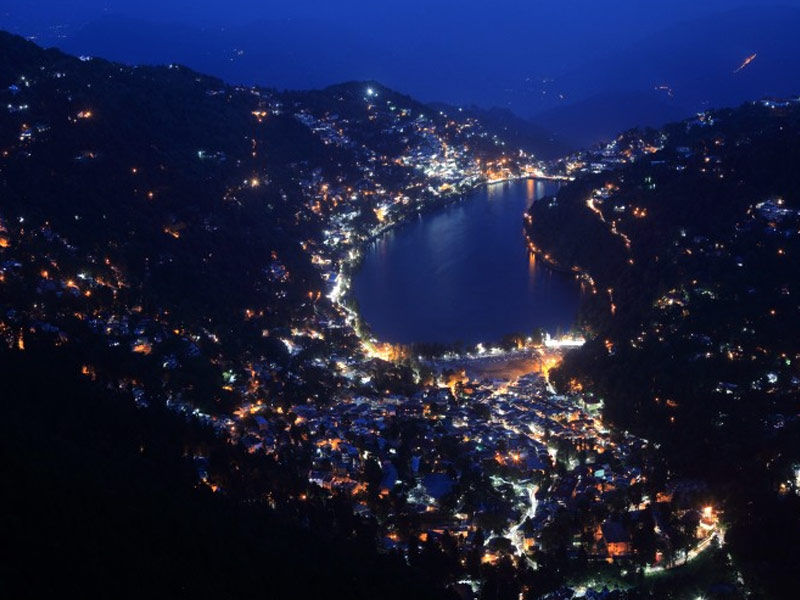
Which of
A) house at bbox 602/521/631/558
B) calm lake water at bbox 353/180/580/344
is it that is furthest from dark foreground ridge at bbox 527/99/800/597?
house at bbox 602/521/631/558

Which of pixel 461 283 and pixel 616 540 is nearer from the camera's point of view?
pixel 616 540

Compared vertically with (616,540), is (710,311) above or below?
above

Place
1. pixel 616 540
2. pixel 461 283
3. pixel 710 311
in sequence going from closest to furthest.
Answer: pixel 616 540, pixel 710 311, pixel 461 283

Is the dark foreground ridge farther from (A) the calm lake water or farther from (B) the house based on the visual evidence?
(B) the house

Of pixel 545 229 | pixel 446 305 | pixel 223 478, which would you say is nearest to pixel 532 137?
pixel 545 229

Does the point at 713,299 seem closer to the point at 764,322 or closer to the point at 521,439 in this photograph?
the point at 764,322

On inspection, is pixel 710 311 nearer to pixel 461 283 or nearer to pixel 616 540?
pixel 616 540

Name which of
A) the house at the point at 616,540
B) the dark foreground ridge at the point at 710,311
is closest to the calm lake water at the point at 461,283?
the dark foreground ridge at the point at 710,311

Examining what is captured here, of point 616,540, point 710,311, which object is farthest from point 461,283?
point 616,540
